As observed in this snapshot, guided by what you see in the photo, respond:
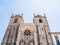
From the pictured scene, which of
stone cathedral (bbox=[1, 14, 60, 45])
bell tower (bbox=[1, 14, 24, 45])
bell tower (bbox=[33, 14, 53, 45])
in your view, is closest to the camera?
bell tower (bbox=[33, 14, 53, 45])

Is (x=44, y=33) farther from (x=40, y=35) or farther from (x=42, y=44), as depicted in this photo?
(x=42, y=44)

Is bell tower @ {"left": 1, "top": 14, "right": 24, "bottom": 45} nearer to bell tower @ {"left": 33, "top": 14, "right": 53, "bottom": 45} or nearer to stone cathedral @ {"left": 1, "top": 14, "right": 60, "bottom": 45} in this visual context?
stone cathedral @ {"left": 1, "top": 14, "right": 60, "bottom": 45}

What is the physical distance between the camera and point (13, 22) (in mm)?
28031

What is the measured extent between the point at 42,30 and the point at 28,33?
2.86 meters

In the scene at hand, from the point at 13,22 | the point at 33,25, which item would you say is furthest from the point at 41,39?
the point at 13,22

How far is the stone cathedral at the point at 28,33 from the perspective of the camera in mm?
22470

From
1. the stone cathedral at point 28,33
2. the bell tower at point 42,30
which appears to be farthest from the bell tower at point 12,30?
the bell tower at point 42,30

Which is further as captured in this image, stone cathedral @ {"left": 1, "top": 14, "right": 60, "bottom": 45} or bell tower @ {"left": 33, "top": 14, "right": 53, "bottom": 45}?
stone cathedral @ {"left": 1, "top": 14, "right": 60, "bottom": 45}

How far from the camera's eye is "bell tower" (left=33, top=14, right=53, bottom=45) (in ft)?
73.2

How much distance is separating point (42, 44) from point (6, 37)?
6.91m

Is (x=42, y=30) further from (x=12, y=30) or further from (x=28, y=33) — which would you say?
(x=12, y=30)

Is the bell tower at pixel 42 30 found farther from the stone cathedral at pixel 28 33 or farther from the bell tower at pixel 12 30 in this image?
the bell tower at pixel 12 30

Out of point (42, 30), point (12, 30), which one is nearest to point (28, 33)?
point (42, 30)

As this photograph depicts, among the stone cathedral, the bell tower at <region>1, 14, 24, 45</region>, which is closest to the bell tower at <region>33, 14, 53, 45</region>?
the stone cathedral
